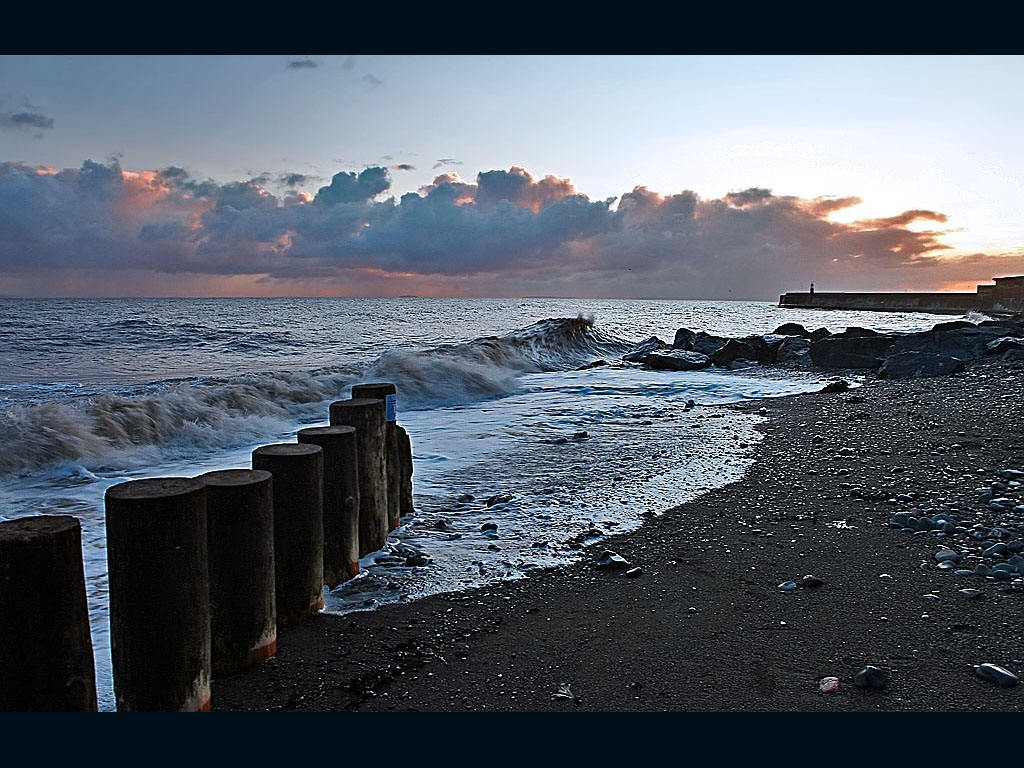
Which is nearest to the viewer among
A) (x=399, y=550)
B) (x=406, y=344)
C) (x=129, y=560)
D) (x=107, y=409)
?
(x=129, y=560)

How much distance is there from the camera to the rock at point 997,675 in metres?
2.79

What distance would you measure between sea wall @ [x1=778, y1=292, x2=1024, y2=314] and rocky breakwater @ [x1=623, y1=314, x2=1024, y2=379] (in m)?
36.6

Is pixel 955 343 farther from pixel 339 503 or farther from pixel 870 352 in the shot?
pixel 339 503

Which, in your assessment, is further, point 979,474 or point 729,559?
point 979,474

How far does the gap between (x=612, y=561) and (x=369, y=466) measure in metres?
1.77

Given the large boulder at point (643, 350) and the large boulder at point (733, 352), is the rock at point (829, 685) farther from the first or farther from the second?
the large boulder at point (643, 350)

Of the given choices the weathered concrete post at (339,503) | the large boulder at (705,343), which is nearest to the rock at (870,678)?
the weathered concrete post at (339,503)

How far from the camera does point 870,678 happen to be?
9.31ft

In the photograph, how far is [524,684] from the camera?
3.04 m

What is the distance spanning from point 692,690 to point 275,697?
1788 millimetres

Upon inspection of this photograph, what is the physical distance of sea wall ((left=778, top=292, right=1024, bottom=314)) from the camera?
55.2m
